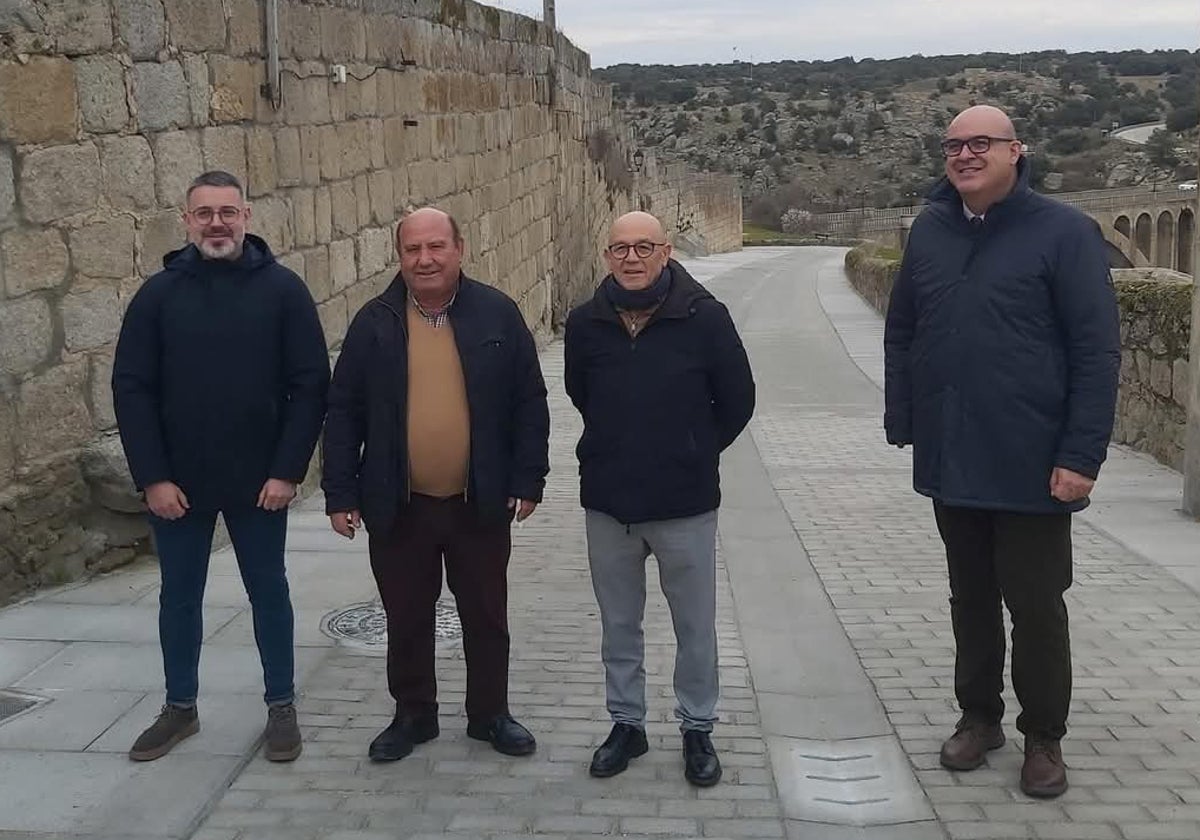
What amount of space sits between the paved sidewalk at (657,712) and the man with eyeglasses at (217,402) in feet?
1.02

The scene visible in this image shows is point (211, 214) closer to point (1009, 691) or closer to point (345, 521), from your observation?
point (345, 521)

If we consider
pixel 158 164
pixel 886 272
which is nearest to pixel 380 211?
pixel 158 164

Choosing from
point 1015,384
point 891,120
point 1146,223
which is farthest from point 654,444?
point 891,120

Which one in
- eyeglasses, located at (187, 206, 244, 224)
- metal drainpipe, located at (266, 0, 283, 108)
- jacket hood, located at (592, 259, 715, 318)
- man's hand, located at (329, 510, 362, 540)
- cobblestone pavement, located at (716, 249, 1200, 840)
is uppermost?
metal drainpipe, located at (266, 0, 283, 108)

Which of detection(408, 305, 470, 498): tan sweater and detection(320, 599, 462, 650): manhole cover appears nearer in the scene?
detection(408, 305, 470, 498): tan sweater

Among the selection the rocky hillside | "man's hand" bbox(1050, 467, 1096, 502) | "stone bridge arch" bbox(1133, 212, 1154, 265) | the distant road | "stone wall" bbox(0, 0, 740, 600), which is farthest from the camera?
the distant road

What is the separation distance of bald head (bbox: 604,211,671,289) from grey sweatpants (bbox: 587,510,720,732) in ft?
2.38

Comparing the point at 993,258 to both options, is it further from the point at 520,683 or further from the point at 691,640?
the point at 520,683

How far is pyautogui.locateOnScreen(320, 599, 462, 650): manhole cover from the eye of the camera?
5324 mm

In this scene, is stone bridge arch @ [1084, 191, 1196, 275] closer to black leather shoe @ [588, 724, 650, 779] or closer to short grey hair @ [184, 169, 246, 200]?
black leather shoe @ [588, 724, 650, 779]

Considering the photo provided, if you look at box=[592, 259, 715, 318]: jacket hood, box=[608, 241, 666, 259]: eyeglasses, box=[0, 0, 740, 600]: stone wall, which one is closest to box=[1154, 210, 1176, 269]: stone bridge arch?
box=[0, 0, 740, 600]: stone wall

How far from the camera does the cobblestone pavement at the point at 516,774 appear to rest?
12.3 ft

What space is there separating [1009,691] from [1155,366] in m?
5.34

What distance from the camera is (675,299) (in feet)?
12.8
